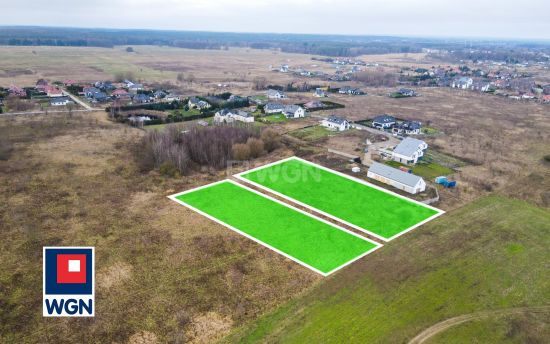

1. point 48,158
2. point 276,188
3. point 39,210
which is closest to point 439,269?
point 276,188

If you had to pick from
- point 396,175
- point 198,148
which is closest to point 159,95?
point 198,148

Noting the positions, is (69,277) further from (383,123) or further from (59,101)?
(59,101)

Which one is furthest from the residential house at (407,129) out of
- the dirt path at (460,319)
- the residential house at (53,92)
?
the residential house at (53,92)

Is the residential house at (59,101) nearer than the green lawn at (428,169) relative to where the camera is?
No

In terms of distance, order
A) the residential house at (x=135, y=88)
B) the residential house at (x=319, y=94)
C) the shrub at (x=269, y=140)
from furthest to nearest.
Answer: the residential house at (x=319, y=94) → the residential house at (x=135, y=88) → the shrub at (x=269, y=140)

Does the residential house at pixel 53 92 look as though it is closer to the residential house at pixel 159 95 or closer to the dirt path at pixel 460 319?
the residential house at pixel 159 95

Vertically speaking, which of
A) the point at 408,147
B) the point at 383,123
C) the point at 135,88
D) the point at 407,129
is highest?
the point at 135,88

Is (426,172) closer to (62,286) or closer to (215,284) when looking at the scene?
(215,284)
